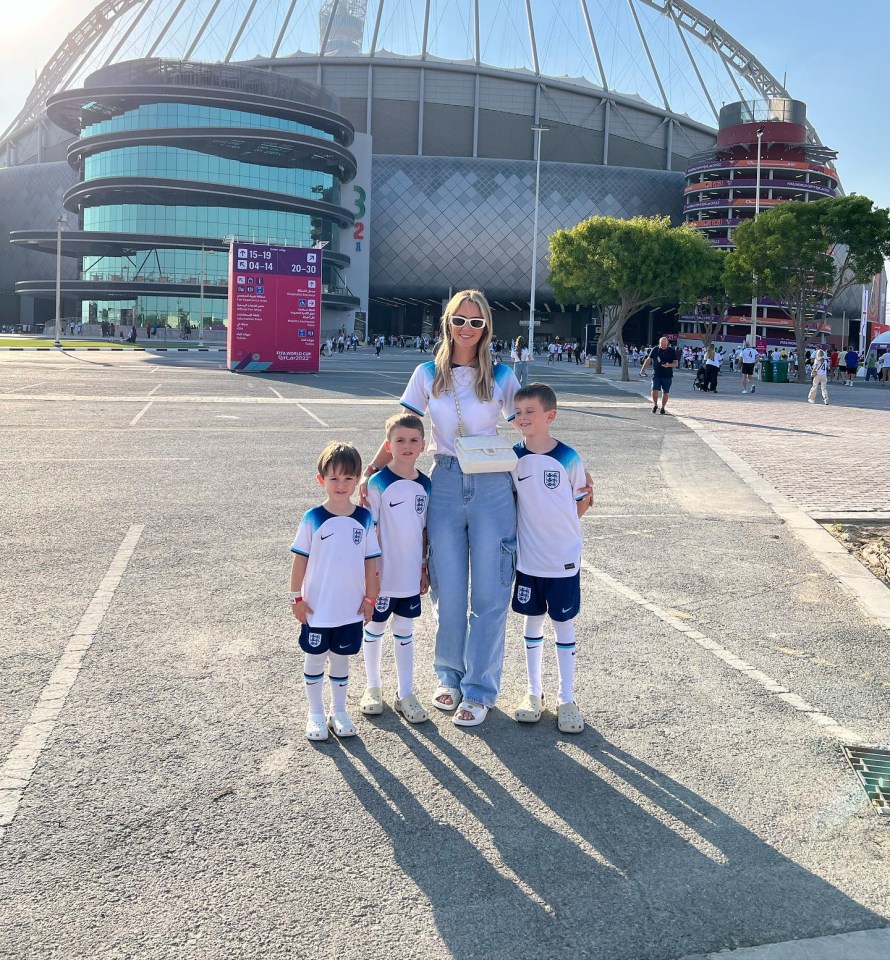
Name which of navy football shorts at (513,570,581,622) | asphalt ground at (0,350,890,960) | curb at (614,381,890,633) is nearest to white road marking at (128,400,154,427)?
asphalt ground at (0,350,890,960)

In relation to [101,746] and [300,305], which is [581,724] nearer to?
[101,746]

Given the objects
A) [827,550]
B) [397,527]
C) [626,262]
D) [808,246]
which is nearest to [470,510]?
[397,527]

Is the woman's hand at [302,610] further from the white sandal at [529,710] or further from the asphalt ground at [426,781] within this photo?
the white sandal at [529,710]

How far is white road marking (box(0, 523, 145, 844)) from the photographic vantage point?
3.63 metres

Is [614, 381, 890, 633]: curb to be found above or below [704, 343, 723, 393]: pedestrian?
below

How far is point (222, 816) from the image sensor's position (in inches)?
138

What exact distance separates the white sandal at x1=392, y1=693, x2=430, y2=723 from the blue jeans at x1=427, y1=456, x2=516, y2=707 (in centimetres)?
23

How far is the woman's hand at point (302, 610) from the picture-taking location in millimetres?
4082

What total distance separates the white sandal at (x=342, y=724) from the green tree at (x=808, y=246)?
4244 centimetres

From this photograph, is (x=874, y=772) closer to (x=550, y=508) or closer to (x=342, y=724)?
(x=550, y=508)

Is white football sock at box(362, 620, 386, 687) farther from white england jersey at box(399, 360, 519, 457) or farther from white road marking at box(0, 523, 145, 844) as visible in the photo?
white road marking at box(0, 523, 145, 844)

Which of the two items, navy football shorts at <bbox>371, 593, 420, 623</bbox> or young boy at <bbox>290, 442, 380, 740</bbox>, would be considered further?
navy football shorts at <bbox>371, 593, 420, 623</bbox>

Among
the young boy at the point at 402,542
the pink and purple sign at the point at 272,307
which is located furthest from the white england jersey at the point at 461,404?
the pink and purple sign at the point at 272,307

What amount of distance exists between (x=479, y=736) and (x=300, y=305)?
34.5m
